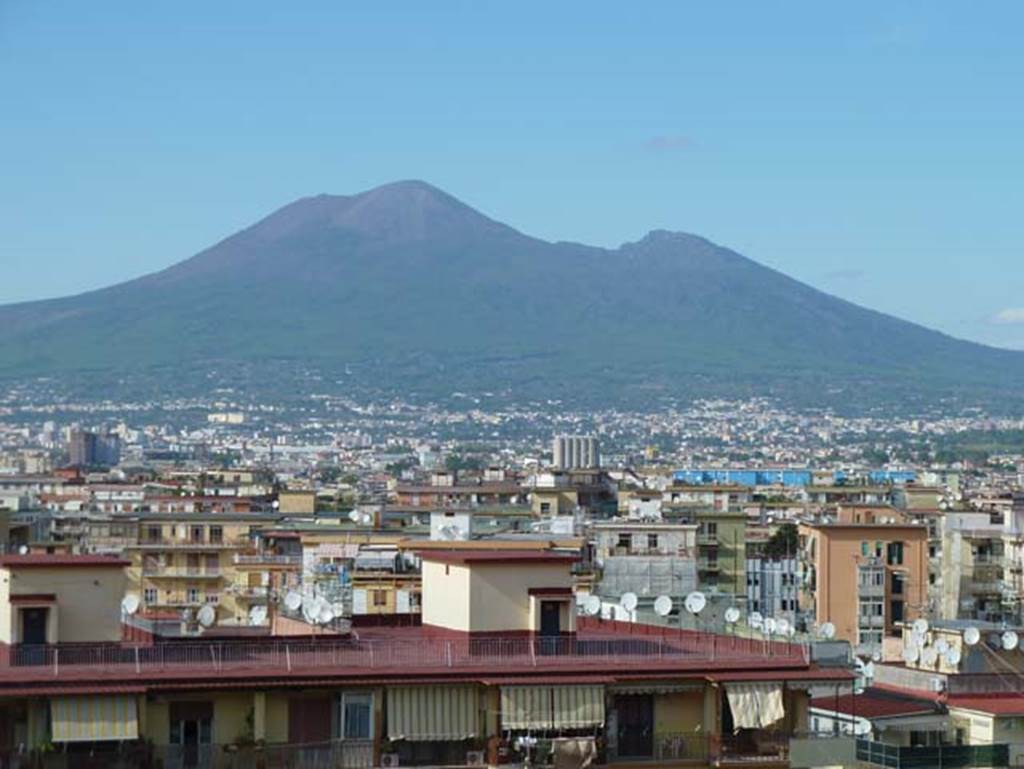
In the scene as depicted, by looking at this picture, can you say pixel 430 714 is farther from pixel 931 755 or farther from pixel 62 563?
pixel 931 755

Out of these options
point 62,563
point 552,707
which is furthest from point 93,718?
point 552,707

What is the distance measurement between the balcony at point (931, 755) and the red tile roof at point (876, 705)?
2258mm

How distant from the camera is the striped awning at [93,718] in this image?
20906 mm

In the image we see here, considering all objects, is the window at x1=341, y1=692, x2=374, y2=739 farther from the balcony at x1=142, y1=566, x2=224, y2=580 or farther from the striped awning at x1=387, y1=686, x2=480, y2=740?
the balcony at x1=142, y1=566, x2=224, y2=580

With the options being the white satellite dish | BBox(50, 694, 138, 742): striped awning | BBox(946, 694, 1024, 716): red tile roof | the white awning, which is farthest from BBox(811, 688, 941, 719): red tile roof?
BBox(50, 694, 138, 742): striped awning

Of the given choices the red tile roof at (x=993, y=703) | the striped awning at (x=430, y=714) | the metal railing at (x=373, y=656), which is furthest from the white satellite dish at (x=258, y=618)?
the striped awning at (x=430, y=714)

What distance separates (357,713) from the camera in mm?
21922

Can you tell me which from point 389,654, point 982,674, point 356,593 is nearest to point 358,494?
point 356,593

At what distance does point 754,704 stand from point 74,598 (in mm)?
5147

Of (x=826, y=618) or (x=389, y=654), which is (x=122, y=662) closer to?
(x=389, y=654)

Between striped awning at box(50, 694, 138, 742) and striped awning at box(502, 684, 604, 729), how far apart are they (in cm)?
278

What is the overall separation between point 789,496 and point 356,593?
5971 centimetres

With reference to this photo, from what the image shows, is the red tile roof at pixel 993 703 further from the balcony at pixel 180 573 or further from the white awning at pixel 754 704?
the balcony at pixel 180 573

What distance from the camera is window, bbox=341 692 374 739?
862 inches
